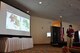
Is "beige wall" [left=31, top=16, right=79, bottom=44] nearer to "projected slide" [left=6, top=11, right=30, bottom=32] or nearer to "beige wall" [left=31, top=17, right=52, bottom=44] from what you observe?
"beige wall" [left=31, top=17, right=52, bottom=44]

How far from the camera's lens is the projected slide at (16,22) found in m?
9.26

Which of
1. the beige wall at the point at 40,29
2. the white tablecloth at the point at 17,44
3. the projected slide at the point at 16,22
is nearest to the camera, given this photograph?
the white tablecloth at the point at 17,44

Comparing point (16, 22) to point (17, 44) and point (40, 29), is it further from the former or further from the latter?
point (40, 29)

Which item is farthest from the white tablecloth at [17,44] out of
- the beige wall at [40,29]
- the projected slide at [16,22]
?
the beige wall at [40,29]

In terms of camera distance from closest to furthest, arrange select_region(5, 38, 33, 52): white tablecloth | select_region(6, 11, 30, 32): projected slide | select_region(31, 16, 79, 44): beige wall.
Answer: select_region(5, 38, 33, 52): white tablecloth, select_region(6, 11, 30, 32): projected slide, select_region(31, 16, 79, 44): beige wall

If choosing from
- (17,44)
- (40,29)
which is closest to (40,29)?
(40,29)

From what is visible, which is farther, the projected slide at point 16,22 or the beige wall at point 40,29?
the beige wall at point 40,29

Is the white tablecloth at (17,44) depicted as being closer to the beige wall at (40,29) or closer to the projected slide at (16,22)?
the projected slide at (16,22)

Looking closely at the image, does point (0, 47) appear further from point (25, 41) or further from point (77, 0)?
point (77, 0)

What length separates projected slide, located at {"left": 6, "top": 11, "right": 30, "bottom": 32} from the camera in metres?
9.26

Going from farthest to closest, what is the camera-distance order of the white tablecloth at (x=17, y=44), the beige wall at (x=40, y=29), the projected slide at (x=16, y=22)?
the beige wall at (x=40, y=29), the projected slide at (x=16, y=22), the white tablecloth at (x=17, y=44)

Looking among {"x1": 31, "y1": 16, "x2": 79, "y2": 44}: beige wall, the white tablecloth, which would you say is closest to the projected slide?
the white tablecloth

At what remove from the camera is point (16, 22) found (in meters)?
10.1

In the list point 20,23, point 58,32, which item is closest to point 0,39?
point 20,23
